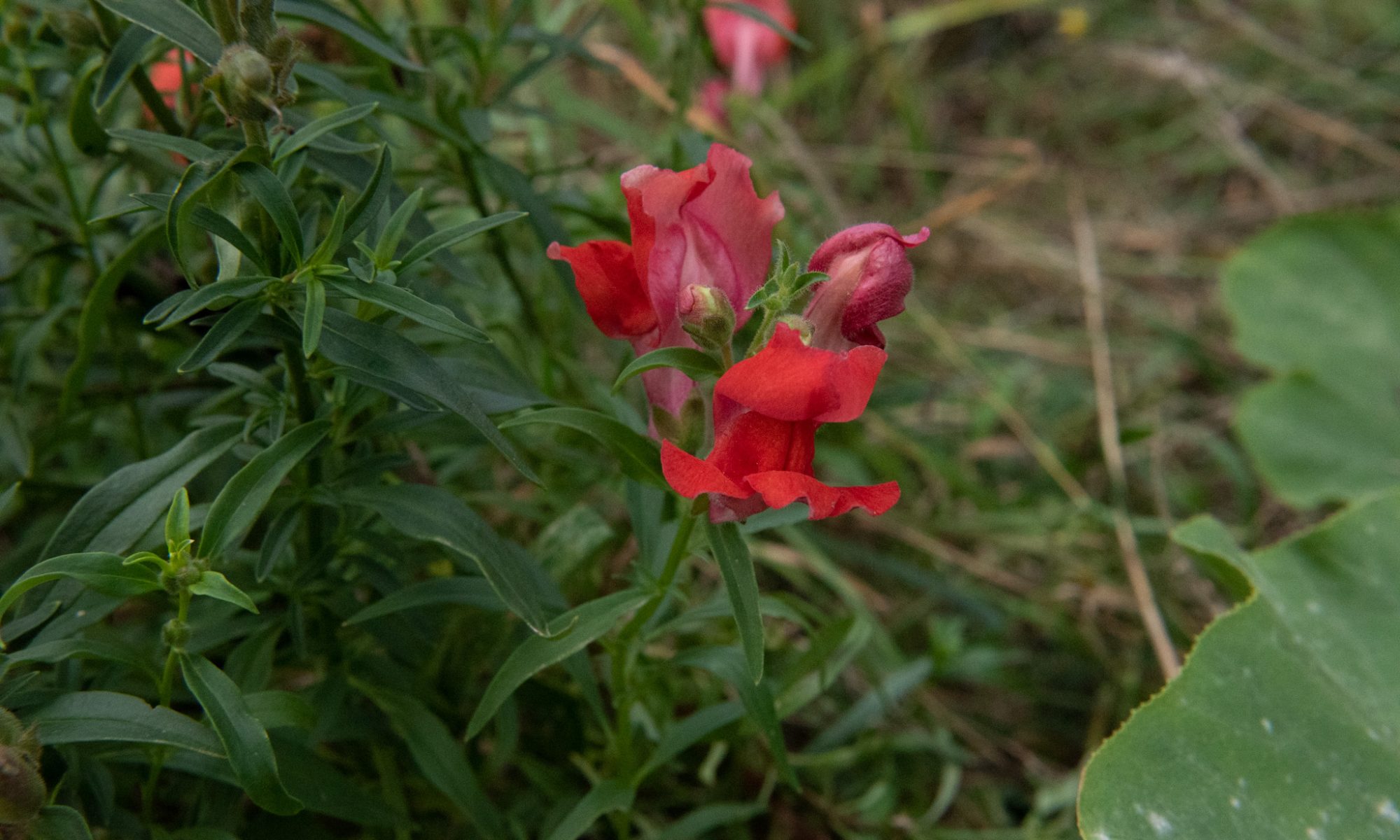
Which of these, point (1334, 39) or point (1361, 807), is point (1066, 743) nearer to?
point (1361, 807)

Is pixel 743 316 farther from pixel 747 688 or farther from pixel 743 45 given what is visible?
pixel 743 45

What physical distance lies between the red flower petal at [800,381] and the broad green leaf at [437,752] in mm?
471

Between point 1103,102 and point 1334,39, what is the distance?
72 cm

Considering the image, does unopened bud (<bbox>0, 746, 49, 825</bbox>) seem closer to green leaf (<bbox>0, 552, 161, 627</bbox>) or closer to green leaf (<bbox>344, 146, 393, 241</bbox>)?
green leaf (<bbox>0, 552, 161, 627</bbox>)

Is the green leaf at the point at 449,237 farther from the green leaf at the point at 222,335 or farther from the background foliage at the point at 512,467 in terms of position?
the green leaf at the point at 222,335

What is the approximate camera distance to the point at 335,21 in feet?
3.29

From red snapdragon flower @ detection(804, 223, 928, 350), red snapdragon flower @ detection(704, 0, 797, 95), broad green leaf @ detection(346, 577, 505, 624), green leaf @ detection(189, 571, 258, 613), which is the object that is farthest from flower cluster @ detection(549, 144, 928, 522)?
red snapdragon flower @ detection(704, 0, 797, 95)

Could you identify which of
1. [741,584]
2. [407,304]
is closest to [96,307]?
[407,304]

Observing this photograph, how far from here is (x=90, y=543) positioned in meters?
0.90

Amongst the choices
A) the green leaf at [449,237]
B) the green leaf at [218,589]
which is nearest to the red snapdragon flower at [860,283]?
the green leaf at [449,237]

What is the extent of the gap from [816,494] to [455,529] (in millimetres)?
296

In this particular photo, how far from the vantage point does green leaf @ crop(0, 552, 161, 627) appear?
0.79 m

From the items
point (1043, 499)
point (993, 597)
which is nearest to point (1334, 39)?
point (1043, 499)

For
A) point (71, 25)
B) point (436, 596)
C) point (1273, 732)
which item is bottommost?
point (1273, 732)
